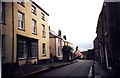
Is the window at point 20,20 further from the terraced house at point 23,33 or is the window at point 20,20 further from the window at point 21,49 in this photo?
the window at point 21,49

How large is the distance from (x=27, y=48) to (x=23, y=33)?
6.56ft

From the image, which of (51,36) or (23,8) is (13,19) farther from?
(51,36)

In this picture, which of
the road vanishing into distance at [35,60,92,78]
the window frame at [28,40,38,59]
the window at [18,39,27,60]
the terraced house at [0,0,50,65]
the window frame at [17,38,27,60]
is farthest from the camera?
the window frame at [28,40,38,59]

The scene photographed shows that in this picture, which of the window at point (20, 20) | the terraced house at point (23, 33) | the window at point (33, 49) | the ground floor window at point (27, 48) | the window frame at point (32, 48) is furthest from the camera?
the window at point (33, 49)

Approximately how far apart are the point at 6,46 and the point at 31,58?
19.2ft

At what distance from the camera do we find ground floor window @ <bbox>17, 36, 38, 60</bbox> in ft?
61.1

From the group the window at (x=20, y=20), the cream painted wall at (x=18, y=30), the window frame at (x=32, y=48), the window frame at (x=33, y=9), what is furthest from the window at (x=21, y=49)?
the window frame at (x=33, y=9)

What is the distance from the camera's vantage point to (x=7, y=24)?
16.1 m

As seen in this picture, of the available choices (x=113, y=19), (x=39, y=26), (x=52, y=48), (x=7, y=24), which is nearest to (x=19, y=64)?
(x=7, y=24)

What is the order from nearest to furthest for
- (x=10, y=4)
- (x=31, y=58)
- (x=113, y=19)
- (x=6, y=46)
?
1. (x=113, y=19)
2. (x=6, y=46)
3. (x=10, y=4)
4. (x=31, y=58)

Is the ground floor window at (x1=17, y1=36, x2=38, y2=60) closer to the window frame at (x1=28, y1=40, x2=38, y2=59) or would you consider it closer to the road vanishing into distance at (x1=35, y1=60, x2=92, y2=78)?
the window frame at (x1=28, y1=40, x2=38, y2=59)

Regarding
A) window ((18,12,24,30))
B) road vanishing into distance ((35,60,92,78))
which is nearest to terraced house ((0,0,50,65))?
window ((18,12,24,30))

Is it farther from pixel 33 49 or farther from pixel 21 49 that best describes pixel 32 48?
pixel 21 49

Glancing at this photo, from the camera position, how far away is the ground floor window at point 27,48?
733 inches
